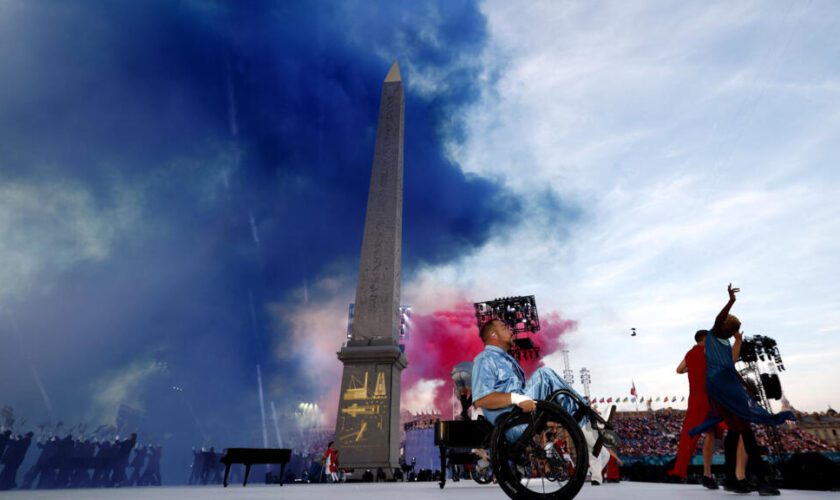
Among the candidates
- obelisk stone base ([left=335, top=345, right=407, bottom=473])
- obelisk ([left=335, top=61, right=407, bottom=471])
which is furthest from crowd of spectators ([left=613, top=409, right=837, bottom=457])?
obelisk ([left=335, top=61, right=407, bottom=471])

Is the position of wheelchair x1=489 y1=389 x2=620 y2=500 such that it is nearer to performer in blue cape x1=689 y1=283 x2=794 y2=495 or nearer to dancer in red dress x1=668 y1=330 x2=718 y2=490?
performer in blue cape x1=689 y1=283 x2=794 y2=495

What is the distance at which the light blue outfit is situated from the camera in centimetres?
265

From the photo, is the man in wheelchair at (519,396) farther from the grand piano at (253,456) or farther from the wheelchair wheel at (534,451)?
the grand piano at (253,456)

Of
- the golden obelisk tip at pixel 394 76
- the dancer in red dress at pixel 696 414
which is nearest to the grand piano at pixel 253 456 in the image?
the dancer in red dress at pixel 696 414

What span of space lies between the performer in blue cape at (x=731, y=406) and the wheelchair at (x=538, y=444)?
7.44 feet

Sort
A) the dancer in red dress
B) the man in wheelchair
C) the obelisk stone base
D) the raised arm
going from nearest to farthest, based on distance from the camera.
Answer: the man in wheelchair → the raised arm → the dancer in red dress → the obelisk stone base

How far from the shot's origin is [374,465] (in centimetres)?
1218

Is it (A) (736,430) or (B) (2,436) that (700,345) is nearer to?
(A) (736,430)

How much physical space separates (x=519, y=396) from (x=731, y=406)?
2778mm

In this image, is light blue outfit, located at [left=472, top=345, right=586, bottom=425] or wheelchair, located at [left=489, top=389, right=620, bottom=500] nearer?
wheelchair, located at [left=489, top=389, right=620, bottom=500]

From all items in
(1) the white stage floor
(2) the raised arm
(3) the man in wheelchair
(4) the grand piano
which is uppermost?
(2) the raised arm

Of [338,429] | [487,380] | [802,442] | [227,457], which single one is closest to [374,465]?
[338,429]

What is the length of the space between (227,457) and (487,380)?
7.73m

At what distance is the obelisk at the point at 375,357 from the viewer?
12.5 metres
